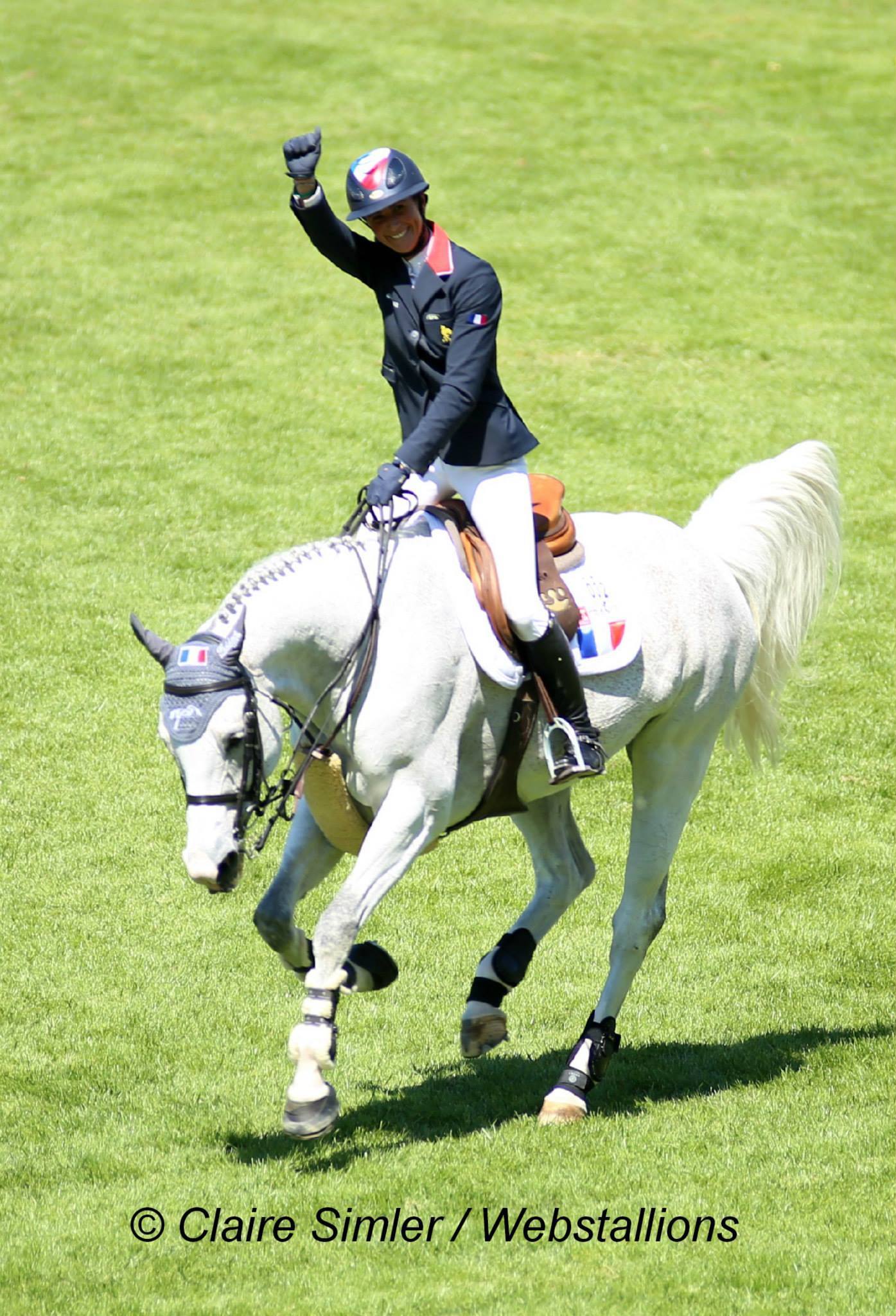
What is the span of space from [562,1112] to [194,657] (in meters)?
2.42

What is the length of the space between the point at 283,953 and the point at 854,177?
18.4 metres

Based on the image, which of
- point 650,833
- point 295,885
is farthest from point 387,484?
point 650,833

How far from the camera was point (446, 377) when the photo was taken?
5.71 metres

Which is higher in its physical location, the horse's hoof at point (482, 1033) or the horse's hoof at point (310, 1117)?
the horse's hoof at point (310, 1117)

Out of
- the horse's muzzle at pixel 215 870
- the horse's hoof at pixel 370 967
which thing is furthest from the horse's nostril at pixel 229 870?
the horse's hoof at pixel 370 967

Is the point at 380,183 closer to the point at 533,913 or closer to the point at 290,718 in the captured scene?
the point at 290,718

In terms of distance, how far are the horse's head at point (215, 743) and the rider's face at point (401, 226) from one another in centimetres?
169

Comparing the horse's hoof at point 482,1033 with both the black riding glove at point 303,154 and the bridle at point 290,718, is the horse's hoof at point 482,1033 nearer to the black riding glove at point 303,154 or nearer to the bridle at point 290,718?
the bridle at point 290,718

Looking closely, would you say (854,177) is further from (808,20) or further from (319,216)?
(319,216)

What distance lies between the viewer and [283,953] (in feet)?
19.9

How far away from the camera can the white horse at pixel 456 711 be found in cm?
519

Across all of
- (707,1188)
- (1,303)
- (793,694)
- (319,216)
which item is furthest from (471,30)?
(707,1188)

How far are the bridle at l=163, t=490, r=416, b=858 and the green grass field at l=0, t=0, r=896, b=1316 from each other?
55.2 inches

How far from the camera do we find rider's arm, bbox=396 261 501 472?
5.62m
